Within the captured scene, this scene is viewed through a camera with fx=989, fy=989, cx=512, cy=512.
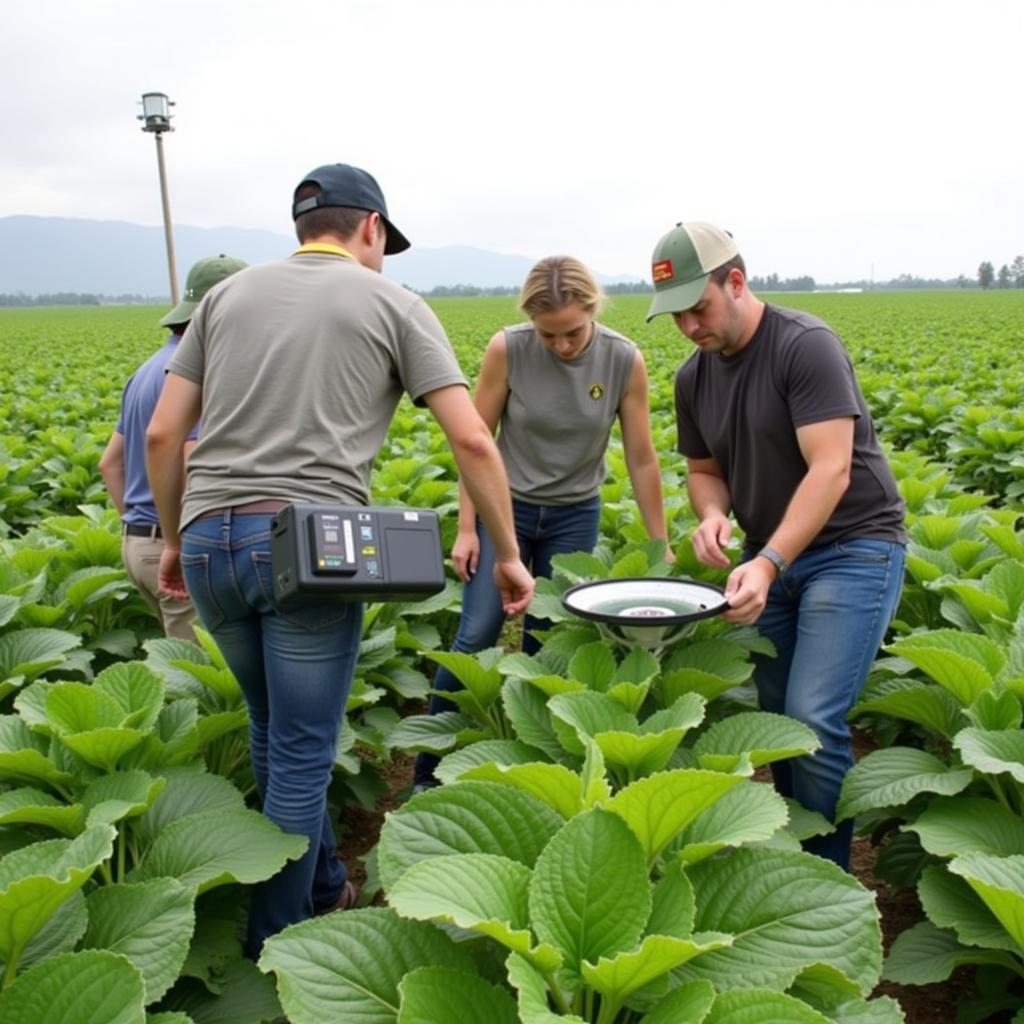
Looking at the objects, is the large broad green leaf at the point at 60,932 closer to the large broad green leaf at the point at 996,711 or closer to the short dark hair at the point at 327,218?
the short dark hair at the point at 327,218

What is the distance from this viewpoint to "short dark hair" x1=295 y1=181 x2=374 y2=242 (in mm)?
2283

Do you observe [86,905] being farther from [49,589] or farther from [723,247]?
[49,589]

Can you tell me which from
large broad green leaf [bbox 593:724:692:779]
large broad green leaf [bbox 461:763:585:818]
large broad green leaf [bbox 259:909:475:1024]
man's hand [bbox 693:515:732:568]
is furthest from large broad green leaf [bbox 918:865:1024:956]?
large broad green leaf [bbox 259:909:475:1024]

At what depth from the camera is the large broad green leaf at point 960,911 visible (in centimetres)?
203

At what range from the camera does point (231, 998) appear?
212 cm

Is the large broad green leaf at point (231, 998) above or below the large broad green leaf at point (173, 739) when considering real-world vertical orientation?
below

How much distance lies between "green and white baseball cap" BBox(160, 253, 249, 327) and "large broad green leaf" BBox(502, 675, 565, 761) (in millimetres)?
1570

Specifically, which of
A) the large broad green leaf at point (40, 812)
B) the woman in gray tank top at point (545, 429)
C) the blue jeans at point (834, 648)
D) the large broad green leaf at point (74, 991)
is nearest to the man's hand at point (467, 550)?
the woman in gray tank top at point (545, 429)

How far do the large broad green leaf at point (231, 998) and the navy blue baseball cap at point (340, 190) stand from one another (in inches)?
67.7

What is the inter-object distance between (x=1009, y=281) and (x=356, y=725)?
132584 millimetres

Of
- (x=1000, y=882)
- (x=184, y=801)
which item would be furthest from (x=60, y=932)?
(x=1000, y=882)

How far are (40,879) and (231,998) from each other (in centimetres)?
75

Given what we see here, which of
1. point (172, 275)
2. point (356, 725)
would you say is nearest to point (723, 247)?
point (356, 725)

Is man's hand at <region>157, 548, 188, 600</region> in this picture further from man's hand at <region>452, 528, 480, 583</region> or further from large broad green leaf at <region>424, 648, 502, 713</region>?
man's hand at <region>452, 528, 480, 583</region>
